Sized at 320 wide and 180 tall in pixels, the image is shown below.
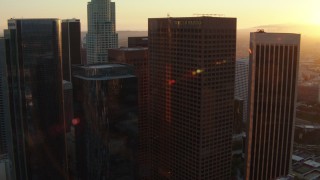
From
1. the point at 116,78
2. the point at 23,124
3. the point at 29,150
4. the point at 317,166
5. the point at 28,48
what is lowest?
the point at 317,166

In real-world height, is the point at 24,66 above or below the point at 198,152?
above

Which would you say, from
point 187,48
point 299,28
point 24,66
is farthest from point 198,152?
point 299,28

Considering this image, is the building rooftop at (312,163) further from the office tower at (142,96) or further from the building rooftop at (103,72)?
the building rooftop at (103,72)

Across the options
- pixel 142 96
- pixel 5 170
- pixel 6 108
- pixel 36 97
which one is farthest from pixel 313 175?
pixel 5 170

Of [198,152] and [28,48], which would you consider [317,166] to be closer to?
[198,152]

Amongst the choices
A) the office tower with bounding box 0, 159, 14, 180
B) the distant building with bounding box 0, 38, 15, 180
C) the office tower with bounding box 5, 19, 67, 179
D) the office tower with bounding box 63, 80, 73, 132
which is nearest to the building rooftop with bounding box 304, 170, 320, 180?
the office tower with bounding box 5, 19, 67, 179

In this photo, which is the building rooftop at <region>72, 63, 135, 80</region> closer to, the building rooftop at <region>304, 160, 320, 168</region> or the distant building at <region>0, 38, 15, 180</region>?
the distant building at <region>0, 38, 15, 180</region>

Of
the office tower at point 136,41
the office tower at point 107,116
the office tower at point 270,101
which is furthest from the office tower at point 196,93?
the office tower at point 136,41
